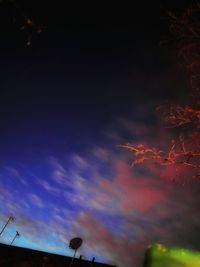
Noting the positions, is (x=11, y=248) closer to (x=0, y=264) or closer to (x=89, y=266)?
(x=0, y=264)

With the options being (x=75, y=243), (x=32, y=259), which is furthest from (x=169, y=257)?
(x=75, y=243)

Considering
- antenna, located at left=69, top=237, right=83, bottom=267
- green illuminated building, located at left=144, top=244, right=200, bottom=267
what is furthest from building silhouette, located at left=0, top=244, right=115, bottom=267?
green illuminated building, located at left=144, top=244, right=200, bottom=267

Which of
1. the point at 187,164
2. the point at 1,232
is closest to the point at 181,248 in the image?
the point at 187,164

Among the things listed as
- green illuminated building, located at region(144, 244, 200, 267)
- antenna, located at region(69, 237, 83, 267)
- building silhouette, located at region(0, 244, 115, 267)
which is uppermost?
antenna, located at region(69, 237, 83, 267)

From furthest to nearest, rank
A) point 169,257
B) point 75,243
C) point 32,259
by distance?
point 75,243 → point 32,259 → point 169,257

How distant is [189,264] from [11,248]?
17.0 meters

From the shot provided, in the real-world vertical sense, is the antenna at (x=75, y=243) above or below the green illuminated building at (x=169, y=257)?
above

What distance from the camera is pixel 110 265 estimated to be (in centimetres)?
1666

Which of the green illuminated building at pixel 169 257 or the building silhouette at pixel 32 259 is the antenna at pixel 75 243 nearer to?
the building silhouette at pixel 32 259

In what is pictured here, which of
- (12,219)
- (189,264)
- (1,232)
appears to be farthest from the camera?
(12,219)

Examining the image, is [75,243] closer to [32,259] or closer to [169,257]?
[32,259]

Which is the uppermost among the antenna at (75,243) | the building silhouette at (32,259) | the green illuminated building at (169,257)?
the antenna at (75,243)

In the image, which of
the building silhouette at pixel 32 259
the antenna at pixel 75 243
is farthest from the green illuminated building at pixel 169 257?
the antenna at pixel 75 243

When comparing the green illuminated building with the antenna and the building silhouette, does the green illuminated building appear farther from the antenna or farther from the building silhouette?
the antenna
